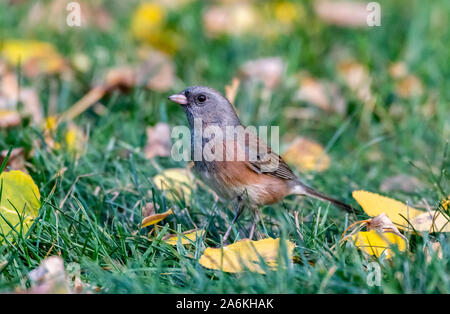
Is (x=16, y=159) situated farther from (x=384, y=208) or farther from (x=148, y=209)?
(x=384, y=208)

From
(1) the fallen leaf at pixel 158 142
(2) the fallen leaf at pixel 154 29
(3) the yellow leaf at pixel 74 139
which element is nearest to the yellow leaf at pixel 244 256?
(1) the fallen leaf at pixel 158 142

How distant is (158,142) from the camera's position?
3.36 m

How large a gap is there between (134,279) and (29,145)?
1.34 meters

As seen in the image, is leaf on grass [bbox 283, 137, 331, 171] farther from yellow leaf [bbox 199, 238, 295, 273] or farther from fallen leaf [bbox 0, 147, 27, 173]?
fallen leaf [bbox 0, 147, 27, 173]

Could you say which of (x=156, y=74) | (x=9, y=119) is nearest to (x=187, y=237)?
(x=9, y=119)

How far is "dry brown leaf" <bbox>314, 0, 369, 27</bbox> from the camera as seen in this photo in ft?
15.7

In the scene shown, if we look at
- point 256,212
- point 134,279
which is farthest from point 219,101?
point 134,279

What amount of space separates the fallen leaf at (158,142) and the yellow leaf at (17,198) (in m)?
0.86

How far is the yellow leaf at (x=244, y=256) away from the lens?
2.08 meters

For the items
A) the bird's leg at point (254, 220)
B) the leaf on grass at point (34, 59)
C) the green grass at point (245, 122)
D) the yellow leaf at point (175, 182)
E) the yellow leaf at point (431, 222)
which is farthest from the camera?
the leaf on grass at point (34, 59)

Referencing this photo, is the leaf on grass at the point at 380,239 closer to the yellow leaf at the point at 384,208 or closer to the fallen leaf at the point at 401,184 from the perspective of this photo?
the yellow leaf at the point at 384,208

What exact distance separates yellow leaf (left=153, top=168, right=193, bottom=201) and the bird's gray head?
269 mm

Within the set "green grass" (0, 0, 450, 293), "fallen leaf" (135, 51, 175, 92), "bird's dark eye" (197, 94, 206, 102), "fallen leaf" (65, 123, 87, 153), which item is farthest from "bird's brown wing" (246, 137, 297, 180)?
"fallen leaf" (135, 51, 175, 92)

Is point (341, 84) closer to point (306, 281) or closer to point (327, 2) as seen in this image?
point (327, 2)
